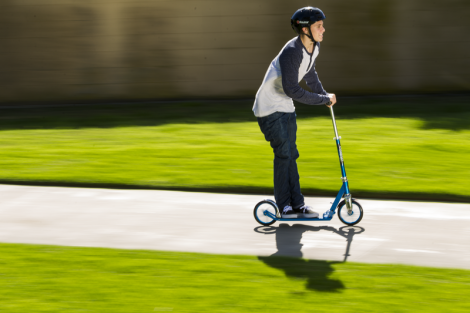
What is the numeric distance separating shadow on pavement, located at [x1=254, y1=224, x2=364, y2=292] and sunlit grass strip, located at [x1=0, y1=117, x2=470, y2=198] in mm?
1432

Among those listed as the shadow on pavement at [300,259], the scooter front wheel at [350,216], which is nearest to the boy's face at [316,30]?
the scooter front wheel at [350,216]

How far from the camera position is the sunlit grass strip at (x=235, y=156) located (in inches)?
291

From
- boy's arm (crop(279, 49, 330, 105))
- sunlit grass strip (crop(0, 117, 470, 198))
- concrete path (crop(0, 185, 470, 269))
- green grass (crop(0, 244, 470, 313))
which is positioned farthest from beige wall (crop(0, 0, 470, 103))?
green grass (crop(0, 244, 470, 313))

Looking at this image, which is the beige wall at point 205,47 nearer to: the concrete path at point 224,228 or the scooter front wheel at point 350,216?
the concrete path at point 224,228

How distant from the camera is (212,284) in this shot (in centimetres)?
438

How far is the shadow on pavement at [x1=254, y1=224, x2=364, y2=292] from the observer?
439 cm

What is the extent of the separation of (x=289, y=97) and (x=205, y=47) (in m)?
9.32

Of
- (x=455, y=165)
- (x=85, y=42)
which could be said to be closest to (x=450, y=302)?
(x=455, y=165)

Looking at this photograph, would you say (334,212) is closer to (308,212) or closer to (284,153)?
(308,212)

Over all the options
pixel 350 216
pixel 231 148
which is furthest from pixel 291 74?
pixel 231 148

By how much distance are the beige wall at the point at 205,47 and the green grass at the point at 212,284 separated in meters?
9.98

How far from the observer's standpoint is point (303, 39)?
5.36 metres

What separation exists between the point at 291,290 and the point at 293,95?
1.75 metres

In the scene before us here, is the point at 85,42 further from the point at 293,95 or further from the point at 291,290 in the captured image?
the point at 291,290
